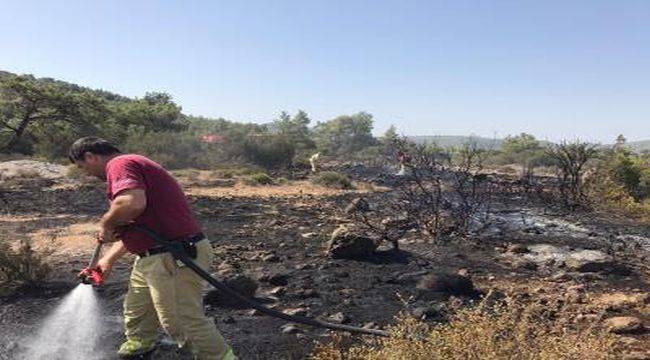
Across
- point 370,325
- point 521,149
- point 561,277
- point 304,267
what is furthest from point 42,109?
point 521,149

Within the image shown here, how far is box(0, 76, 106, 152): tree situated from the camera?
2881cm

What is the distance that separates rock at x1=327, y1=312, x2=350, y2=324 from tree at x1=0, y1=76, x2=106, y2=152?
25.4 meters

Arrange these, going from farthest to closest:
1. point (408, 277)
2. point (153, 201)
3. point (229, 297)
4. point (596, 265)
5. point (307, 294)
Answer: point (596, 265)
point (408, 277)
point (307, 294)
point (229, 297)
point (153, 201)

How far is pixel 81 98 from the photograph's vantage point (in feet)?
98.2

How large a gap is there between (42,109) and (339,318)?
2773cm

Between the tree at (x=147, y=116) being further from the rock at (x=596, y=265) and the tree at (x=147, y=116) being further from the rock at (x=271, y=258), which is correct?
the rock at (x=596, y=265)

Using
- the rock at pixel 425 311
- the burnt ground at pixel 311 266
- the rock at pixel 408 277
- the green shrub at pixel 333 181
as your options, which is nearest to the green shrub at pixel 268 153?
the green shrub at pixel 333 181

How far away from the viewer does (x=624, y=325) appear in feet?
20.6

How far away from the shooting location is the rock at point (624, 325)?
6262 millimetres

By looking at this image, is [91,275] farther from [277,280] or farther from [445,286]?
[445,286]

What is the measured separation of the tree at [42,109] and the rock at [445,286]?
82.0 ft

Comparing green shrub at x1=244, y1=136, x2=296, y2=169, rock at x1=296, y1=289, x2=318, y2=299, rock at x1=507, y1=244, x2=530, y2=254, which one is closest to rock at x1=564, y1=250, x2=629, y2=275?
rock at x1=507, y1=244, x2=530, y2=254

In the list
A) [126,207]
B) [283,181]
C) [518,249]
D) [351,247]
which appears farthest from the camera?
[283,181]

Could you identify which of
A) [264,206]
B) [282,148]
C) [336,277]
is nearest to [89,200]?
[264,206]
